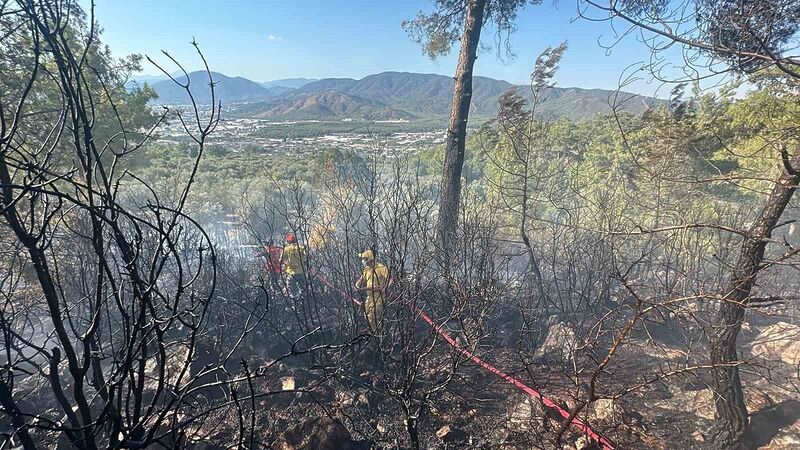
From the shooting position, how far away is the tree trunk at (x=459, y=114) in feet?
22.7

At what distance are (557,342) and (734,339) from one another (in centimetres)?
207

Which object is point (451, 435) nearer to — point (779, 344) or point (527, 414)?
point (527, 414)

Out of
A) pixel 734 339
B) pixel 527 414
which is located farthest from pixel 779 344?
pixel 527 414

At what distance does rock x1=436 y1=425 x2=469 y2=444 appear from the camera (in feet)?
11.7

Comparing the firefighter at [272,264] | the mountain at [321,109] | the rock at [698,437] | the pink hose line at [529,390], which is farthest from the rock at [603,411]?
the mountain at [321,109]

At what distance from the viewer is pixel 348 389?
4.25 meters

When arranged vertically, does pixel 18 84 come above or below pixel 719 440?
above

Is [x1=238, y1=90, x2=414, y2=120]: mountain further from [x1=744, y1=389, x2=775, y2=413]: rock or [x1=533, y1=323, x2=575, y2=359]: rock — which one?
[x1=744, y1=389, x2=775, y2=413]: rock

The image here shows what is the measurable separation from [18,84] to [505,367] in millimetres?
8174

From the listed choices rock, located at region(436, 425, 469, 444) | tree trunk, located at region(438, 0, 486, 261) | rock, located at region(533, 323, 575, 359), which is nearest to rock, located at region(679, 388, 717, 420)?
rock, located at region(533, 323, 575, 359)

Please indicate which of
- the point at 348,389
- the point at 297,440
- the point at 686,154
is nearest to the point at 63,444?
the point at 297,440

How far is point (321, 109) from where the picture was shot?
64.0 m

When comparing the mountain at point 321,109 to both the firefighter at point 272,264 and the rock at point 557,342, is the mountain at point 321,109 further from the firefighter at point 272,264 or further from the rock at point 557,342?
the rock at point 557,342

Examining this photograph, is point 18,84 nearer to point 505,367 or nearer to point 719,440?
point 505,367
